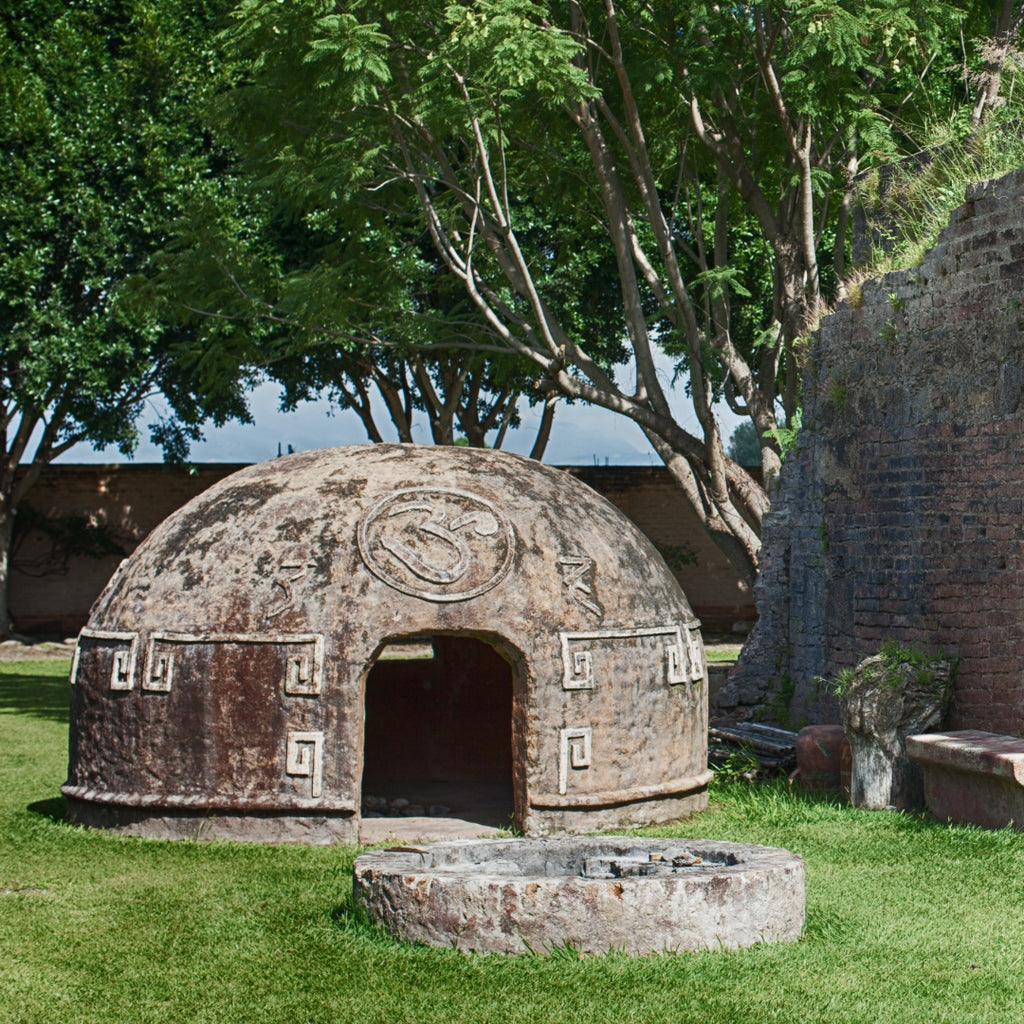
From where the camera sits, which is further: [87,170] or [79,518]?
[79,518]

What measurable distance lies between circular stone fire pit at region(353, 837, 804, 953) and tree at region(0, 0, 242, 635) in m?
12.2

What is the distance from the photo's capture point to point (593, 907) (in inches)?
223

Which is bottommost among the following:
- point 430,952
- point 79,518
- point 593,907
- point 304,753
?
point 430,952

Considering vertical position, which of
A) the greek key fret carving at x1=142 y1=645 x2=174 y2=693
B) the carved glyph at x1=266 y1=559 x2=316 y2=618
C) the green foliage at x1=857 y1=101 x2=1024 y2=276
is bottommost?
the greek key fret carving at x1=142 y1=645 x2=174 y2=693

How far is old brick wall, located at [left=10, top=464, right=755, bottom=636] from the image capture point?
22828mm

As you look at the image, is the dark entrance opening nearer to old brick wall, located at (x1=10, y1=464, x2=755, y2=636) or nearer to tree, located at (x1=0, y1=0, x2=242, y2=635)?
tree, located at (x1=0, y1=0, x2=242, y2=635)

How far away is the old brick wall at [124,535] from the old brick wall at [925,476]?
1264cm

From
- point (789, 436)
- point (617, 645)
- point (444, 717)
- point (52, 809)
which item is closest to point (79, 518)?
point (444, 717)

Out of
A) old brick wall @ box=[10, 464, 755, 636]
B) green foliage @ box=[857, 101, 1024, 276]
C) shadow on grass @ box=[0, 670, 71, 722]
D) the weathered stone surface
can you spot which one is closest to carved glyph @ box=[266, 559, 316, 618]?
the weathered stone surface

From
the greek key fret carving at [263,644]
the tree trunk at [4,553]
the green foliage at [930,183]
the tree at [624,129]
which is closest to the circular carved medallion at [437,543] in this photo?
the greek key fret carving at [263,644]

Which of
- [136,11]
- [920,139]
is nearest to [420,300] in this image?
[136,11]

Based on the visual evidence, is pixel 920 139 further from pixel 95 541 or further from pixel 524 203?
pixel 95 541

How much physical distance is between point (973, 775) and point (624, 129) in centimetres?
832

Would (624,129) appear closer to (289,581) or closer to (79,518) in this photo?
(289,581)
